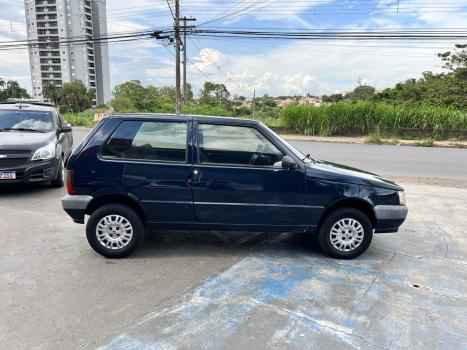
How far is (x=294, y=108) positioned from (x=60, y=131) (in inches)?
819

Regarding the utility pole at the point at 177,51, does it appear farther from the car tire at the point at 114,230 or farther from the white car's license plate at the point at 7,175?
the car tire at the point at 114,230

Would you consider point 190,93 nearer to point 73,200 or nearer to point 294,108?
point 294,108

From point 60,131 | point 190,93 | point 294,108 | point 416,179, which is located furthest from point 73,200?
point 190,93

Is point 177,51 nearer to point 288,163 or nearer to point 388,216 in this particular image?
point 288,163

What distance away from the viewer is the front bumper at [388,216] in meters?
4.50

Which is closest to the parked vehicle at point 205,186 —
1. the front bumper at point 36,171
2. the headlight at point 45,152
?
the front bumper at point 36,171

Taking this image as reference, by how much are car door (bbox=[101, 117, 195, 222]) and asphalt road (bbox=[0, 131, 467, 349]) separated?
0.63 m

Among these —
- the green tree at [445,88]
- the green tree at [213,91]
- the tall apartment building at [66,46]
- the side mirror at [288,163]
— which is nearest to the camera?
the side mirror at [288,163]

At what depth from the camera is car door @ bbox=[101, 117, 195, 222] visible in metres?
4.36

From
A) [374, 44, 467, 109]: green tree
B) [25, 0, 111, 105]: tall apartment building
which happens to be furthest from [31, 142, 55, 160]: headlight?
[25, 0, 111, 105]: tall apartment building

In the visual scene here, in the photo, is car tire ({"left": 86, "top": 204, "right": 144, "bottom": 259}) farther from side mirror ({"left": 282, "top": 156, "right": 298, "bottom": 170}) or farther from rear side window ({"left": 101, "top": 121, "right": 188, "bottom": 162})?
side mirror ({"left": 282, "top": 156, "right": 298, "bottom": 170})

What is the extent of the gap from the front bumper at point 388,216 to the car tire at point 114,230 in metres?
2.76

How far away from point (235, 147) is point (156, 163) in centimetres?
92

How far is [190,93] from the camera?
71812 mm
